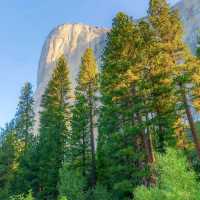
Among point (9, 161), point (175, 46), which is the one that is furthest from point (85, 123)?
point (175, 46)

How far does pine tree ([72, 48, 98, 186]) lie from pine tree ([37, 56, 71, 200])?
271 centimetres

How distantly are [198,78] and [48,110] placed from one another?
26893 millimetres

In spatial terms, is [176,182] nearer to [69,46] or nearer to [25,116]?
[25,116]

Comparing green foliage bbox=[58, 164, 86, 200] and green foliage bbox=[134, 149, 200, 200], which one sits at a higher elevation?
green foliage bbox=[58, 164, 86, 200]

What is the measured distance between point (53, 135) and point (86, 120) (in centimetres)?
533

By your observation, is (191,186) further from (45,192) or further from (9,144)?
(9,144)

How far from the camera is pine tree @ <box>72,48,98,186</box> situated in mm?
41531

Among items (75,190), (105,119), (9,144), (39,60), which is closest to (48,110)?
(9,144)

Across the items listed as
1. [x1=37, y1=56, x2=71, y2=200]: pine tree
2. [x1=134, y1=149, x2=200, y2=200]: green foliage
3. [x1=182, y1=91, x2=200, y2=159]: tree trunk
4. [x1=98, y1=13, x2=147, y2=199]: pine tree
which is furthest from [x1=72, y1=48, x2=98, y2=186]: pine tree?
[x1=134, y1=149, x2=200, y2=200]: green foliage

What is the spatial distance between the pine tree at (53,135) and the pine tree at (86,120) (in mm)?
2712

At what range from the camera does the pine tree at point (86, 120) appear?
4153 cm

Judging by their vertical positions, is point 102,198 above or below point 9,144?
below

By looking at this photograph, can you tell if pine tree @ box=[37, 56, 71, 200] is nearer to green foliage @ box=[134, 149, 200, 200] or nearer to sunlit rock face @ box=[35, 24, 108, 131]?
green foliage @ box=[134, 149, 200, 200]

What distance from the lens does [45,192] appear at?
42250mm
